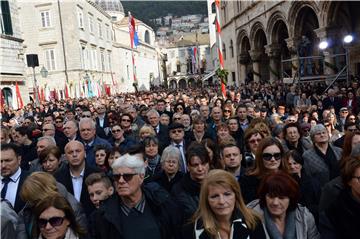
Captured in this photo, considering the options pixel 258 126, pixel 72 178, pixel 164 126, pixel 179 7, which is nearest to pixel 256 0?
pixel 164 126

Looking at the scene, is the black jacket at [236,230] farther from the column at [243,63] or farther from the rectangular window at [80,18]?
the rectangular window at [80,18]

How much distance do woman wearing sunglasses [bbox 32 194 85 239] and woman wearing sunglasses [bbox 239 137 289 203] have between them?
183cm

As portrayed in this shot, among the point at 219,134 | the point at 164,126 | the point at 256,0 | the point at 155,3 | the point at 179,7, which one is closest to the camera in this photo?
the point at 219,134

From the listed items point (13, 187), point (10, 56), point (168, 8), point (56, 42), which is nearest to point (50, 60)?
point (56, 42)

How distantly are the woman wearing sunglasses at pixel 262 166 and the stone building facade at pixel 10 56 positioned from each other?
19947 mm

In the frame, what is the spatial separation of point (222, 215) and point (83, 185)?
2.11 metres

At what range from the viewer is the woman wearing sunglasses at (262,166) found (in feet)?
13.7

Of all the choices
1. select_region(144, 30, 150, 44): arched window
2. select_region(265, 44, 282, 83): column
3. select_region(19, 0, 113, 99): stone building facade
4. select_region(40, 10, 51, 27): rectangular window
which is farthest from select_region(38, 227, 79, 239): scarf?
select_region(144, 30, 150, 44): arched window

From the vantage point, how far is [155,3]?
15025 cm

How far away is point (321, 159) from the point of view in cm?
520

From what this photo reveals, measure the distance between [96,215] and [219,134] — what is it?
380cm

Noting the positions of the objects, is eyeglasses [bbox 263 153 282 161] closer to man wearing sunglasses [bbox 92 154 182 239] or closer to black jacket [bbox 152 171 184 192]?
black jacket [bbox 152 171 184 192]

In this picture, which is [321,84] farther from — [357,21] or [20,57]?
[20,57]

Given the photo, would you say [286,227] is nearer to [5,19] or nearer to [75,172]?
[75,172]
